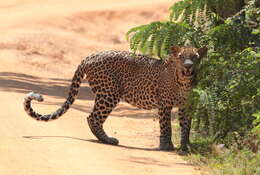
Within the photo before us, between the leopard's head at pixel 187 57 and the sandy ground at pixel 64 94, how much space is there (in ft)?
4.35

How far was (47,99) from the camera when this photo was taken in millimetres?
17219

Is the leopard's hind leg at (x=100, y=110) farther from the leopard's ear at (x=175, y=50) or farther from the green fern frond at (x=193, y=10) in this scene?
the green fern frond at (x=193, y=10)

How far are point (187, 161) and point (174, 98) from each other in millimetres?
1367

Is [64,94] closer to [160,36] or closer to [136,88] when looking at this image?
[136,88]

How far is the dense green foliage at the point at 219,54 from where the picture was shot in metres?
11.4

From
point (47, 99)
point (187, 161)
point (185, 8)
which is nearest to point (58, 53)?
point (47, 99)

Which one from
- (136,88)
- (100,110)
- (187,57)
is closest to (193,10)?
(187,57)

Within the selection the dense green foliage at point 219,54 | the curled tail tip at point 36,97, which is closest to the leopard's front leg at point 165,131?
the dense green foliage at point 219,54

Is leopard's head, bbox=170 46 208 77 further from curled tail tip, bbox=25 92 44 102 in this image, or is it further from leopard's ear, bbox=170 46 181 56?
curled tail tip, bbox=25 92 44 102

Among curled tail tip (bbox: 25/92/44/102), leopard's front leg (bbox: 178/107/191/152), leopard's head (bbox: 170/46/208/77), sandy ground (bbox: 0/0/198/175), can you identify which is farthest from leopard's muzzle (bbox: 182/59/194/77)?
curled tail tip (bbox: 25/92/44/102)

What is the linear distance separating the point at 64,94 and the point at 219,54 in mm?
7881

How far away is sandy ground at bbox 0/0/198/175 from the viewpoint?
995 cm

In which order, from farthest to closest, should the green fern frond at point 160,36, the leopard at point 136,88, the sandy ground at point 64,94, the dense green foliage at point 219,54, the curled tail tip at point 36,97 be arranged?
the green fern frond at point 160,36, the leopard at point 136,88, the curled tail tip at point 36,97, the dense green foliage at point 219,54, the sandy ground at point 64,94

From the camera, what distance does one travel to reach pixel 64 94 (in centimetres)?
1927
